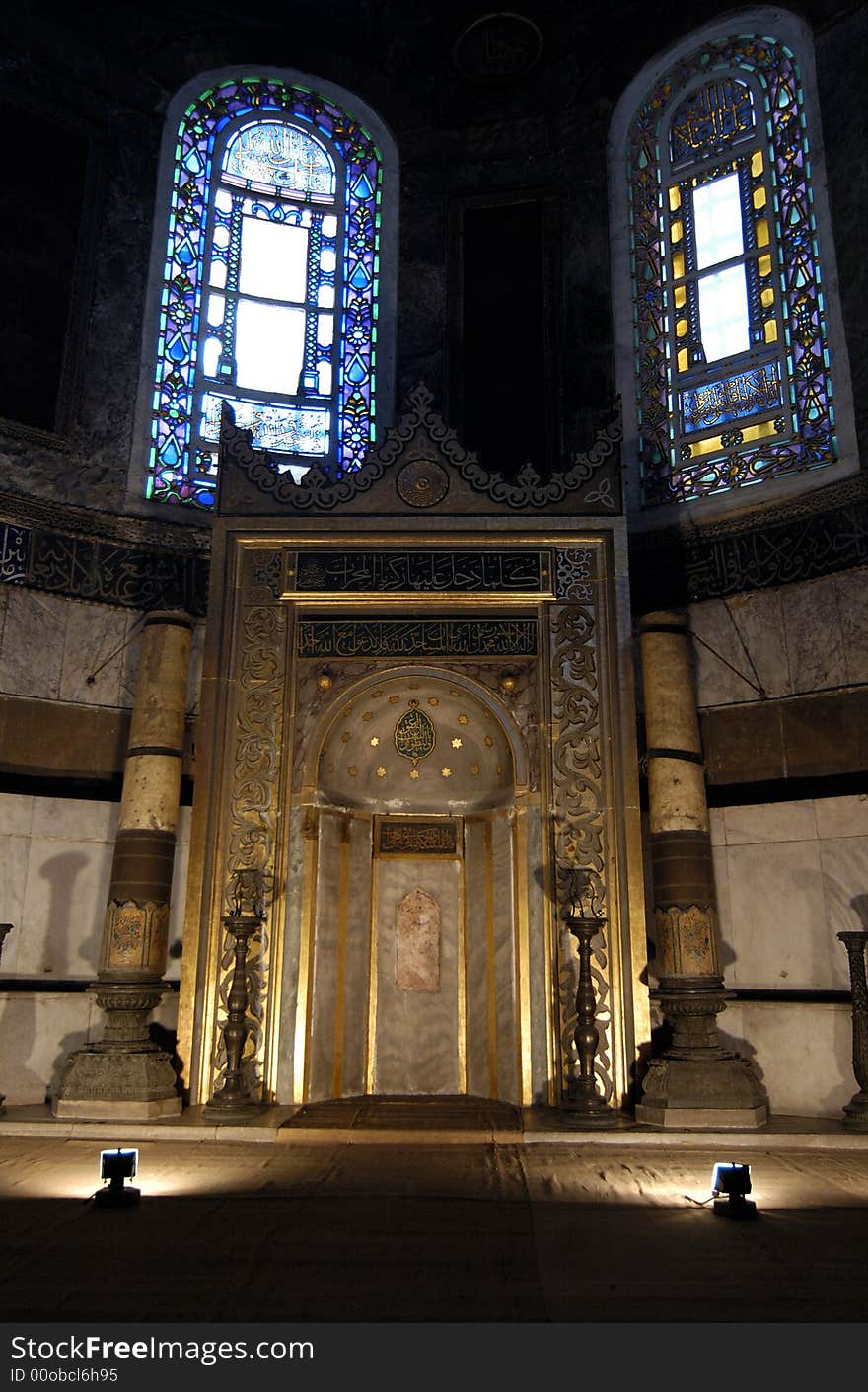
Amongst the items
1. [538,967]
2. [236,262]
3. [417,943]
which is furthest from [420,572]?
[236,262]

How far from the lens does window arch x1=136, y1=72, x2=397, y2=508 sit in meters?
7.61

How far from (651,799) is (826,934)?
1.23 meters

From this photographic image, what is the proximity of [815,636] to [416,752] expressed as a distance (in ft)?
8.43

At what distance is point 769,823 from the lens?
19.7ft

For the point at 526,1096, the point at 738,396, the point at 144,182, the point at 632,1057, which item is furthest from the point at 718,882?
the point at 144,182

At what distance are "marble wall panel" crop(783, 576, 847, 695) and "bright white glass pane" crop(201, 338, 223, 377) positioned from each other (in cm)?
459

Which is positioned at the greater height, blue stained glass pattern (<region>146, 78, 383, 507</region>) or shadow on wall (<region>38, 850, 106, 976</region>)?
blue stained glass pattern (<region>146, 78, 383, 507</region>)

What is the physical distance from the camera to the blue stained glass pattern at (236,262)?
24.7ft

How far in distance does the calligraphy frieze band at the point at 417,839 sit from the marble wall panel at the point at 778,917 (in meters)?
1.75

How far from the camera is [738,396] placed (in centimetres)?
718

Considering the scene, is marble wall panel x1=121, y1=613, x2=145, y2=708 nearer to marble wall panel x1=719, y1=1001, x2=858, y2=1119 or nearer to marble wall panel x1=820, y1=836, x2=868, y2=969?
marble wall panel x1=719, y1=1001, x2=858, y2=1119

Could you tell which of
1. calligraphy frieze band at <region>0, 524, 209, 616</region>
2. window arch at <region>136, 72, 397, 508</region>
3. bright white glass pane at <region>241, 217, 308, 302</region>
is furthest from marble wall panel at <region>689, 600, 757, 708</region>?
bright white glass pane at <region>241, 217, 308, 302</region>

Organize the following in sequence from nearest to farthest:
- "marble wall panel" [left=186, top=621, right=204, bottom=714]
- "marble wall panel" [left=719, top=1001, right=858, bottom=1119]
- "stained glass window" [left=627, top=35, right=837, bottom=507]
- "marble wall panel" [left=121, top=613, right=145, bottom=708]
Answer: "marble wall panel" [left=719, top=1001, right=858, bottom=1119] < "marble wall panel" [left=121, top=613, right=145, bottom=708] < "marble wall panel" [left=186, top=621, right=204, bottom=714] < "stained glass window" [left=627, top=35, right=837, bottom=507]

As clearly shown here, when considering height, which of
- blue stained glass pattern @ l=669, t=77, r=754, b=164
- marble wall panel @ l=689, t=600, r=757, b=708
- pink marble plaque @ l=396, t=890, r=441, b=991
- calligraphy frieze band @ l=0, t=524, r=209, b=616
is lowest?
pink marble plaque @ l=396, t=890, r=441, b=991
